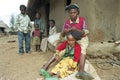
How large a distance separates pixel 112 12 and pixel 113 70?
148 centimetres

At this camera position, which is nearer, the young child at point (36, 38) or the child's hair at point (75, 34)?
the child's hair at point (75, 34)

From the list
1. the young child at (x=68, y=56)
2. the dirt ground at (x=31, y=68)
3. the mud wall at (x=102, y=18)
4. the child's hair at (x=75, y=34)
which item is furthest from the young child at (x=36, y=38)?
the child's hair at (x=75, y=34)

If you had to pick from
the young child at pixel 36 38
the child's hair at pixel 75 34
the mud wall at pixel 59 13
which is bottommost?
the young child at pixel 36 38

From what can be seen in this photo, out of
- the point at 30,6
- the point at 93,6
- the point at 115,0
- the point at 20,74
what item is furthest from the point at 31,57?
the point at 30,6

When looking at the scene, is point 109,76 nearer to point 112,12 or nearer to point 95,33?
point 95,33

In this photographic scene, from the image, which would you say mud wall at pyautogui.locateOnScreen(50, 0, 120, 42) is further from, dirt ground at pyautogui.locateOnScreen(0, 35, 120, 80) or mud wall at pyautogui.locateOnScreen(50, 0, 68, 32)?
mud wall at pyautogui.locateOnScreen(50, 0, 68, 32)

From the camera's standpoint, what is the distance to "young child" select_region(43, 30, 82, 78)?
4.75 m

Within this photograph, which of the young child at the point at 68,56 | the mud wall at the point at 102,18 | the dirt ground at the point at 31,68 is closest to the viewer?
the young child at the point at 68,56

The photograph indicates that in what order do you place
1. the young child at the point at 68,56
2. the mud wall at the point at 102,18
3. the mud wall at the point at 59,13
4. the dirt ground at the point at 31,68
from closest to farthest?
the young child at the point at 68,56 → the dirt ground at the point at 31,68 → the mud wall at the point at 102,18 → the mud wall at the point at 59,13

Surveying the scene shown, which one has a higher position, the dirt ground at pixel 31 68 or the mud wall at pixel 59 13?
the mud wall at pixel 59 13

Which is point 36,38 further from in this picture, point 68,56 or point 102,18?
point 68,56

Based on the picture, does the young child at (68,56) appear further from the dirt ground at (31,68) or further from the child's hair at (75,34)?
the dirt ground at (31,68)

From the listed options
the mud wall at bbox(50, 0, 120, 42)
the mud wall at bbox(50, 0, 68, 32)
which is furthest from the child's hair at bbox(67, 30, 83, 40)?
the mud wall at bbox(50, 0, 68, 32)

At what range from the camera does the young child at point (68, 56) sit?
4.75 meters
